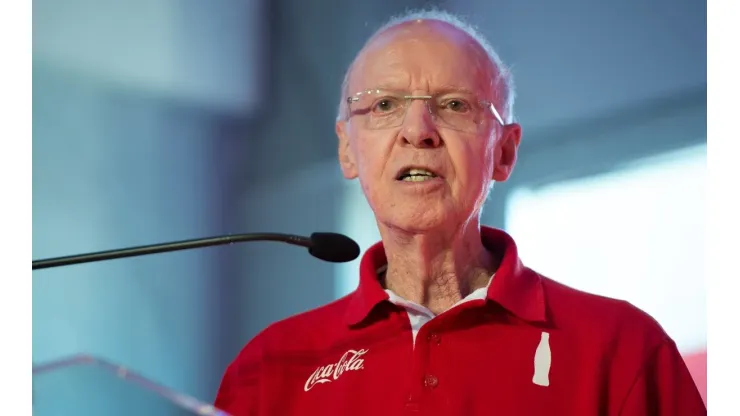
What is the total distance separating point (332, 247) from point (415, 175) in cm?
22

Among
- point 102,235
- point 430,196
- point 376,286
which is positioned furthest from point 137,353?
point 430,196

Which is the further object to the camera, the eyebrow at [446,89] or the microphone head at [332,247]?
the eyebrow at [446,89]

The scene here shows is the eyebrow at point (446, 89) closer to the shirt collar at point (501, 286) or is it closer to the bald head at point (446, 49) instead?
the bald head at point (446, 49)

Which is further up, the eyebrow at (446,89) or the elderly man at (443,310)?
the eyebrow at (446,89)

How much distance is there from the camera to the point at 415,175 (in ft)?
5.49

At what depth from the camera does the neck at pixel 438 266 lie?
172 cm

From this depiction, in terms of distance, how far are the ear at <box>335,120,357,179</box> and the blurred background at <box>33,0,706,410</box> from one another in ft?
0.21

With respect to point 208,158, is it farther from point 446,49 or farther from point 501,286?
point 501,286

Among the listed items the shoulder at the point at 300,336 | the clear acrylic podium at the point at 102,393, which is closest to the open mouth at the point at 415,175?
the shoulder at the point at 300,336

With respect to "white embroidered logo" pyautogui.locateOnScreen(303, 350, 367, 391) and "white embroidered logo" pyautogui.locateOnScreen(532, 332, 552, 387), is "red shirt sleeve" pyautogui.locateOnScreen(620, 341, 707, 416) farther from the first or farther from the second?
"white embroidered logo" pyautogui.locateOnScreen(303, 350, 367, 391)

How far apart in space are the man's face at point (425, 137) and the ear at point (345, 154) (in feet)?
0.22

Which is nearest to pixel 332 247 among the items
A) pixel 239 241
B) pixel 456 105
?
pixel 239 241

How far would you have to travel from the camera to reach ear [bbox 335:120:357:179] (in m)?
1.85

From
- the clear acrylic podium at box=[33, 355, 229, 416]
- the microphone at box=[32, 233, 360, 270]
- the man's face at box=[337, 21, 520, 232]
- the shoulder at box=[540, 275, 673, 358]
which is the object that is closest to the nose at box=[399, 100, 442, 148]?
the man's face at box=[337, 21, 520, 232]
